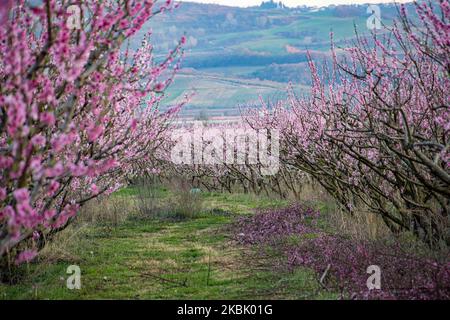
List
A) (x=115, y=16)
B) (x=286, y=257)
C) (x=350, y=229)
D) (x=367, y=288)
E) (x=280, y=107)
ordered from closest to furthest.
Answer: (x=115, y=16) < (x=367, y=288) < (x=286, y=257) < (x=350, y=229) < (x=280, y=107)

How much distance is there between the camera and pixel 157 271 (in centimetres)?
784

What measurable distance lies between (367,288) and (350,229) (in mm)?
3829

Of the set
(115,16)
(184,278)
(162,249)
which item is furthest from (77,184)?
(115,16)

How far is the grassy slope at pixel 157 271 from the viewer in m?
6.53
